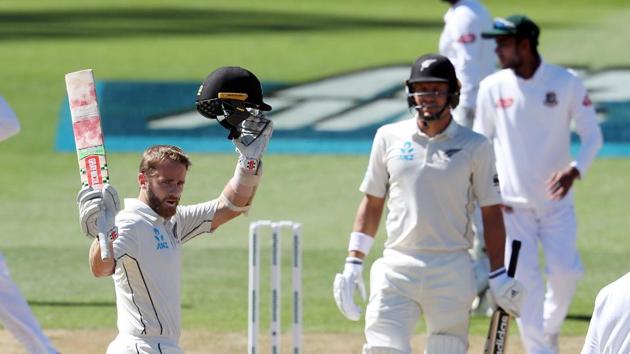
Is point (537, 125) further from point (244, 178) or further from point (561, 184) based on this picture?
point (244, 178)

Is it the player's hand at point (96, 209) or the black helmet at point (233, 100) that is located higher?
the black helmet at point (233, 100)

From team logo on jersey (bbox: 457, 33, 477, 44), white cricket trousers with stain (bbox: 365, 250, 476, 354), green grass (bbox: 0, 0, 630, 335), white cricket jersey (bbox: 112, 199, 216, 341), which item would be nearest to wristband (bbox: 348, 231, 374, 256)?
white cricket trousers with stain (bbox: 365, 250, 476, 354)

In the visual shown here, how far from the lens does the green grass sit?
35.9ft

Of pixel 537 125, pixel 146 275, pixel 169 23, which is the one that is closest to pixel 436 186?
pixel 146 275

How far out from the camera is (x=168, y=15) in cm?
3084

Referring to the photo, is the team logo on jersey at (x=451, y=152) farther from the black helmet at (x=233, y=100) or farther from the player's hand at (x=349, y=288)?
the black helmet at (x=233, y=100)

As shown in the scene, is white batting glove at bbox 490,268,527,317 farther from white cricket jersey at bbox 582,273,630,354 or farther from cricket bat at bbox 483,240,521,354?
white cricket jersey at bbox 582,273,630,354

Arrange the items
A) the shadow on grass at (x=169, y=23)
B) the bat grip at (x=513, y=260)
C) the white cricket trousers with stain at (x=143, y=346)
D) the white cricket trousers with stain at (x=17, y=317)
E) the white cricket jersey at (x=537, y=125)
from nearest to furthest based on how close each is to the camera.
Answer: the white cricket trousers with stain at (x=143, y=346)
the bat grip at (x=513, y=260)
the white cricket trousers with stain at (x=17, y=317)
the white cricket jersey at (x=537, y=125)
the shadow on grass at (x=169, y=23)

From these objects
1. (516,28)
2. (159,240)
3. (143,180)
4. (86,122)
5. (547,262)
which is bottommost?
(547,262)

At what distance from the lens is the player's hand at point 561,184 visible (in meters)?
8.60

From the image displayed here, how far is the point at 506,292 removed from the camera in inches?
270

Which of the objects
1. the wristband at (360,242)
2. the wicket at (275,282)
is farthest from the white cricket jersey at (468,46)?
the wristband at (360,242)

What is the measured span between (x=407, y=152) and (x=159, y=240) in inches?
59.1

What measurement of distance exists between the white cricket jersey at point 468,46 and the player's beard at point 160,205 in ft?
16.3
